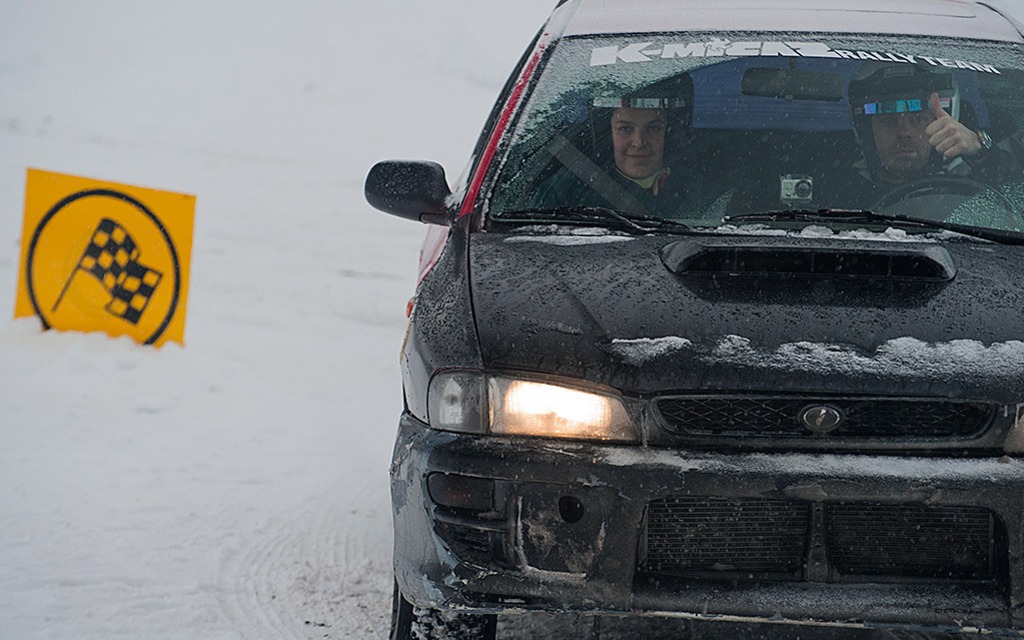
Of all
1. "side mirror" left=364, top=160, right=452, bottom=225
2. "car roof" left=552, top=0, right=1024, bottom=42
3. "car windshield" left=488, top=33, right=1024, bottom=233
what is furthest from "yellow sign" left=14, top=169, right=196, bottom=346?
"car windshield" left=488, top=33, right=1024, bottom=233

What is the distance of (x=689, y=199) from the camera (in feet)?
10.2

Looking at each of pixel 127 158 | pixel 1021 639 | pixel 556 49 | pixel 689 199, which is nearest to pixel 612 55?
pixel 556 49

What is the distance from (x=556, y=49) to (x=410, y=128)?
31.1 feet

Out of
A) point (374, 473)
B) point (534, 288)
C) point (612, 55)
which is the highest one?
point (612, 55)

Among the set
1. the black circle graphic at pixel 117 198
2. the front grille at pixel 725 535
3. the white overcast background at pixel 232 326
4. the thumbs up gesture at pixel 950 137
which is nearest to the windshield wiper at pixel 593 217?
the front grille at pixel 725 535

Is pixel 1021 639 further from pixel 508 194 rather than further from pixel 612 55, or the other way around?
pixel 612 55


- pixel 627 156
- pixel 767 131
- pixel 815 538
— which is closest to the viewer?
pixel 815 538

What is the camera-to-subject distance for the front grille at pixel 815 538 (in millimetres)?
2268

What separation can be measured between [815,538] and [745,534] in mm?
138

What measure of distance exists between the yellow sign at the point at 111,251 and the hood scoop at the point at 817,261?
4.29 meters

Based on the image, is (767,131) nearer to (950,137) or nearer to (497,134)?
(950,137)

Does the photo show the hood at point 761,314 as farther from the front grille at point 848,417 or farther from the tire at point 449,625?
the tire at point 449,625

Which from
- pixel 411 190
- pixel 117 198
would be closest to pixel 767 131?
pixel 411 190

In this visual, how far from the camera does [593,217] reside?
2.91 metres
